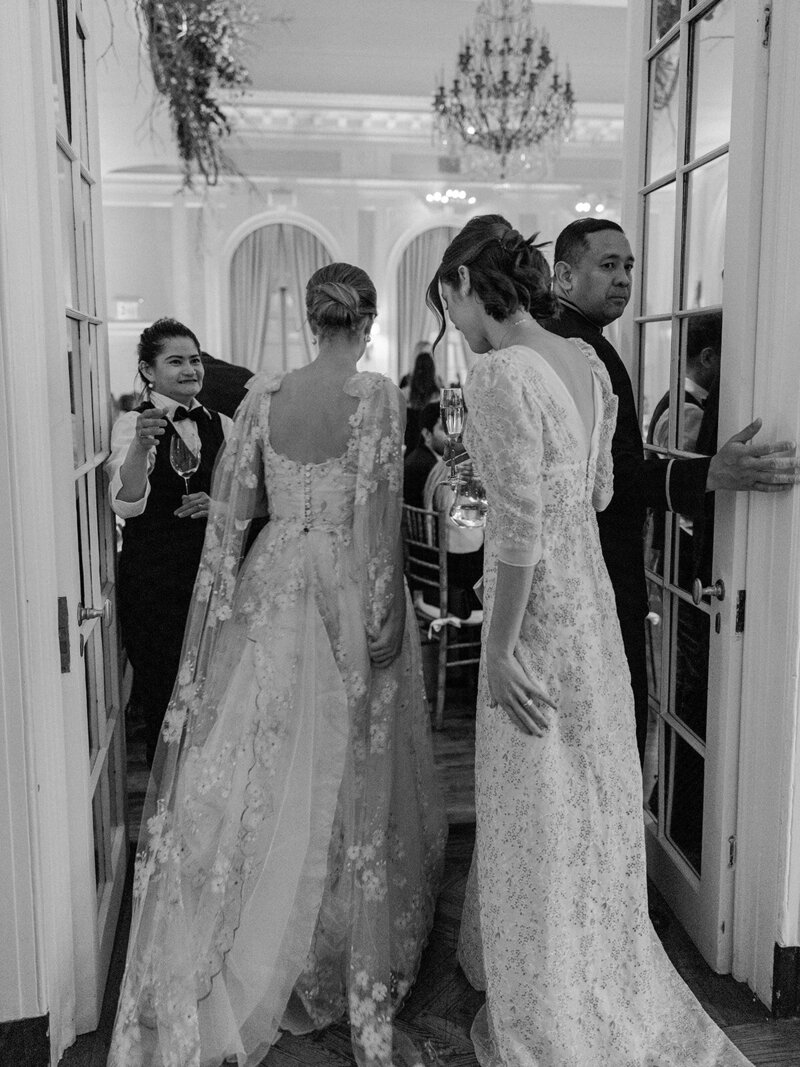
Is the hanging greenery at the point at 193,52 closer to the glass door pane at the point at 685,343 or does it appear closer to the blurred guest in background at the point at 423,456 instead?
the blurred guest in background at the point at 423,456

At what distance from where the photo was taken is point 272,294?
1069cm

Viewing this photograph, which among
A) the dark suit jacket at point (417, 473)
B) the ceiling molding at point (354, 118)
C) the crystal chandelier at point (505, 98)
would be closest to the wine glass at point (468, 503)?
the dark suit jacket at point (417, 473)

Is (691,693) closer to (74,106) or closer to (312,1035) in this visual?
(312,1035)

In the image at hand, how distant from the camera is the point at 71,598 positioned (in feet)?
6.68

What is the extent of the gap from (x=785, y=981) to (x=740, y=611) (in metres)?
0.82

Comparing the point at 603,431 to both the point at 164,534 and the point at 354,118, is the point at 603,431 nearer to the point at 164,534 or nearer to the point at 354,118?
the point at 164,534

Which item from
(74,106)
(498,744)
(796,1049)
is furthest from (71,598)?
(796,1049)

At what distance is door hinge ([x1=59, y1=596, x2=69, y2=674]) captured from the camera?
1970 millimetres

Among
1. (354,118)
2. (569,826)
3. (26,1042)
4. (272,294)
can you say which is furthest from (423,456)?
(272,294)

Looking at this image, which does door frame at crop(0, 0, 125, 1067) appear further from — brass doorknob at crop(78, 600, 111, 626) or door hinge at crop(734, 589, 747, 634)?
door hinge at crop(734, 589, 747, 634)

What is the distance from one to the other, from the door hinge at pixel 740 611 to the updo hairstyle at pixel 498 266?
0.83 meters

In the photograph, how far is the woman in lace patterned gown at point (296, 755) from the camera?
208cm

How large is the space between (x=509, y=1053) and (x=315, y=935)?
1.73 feet

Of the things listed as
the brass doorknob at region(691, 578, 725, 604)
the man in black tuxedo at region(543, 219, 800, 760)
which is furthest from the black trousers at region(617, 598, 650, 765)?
the brass doorknob at region(691, 578, 725, 604)
